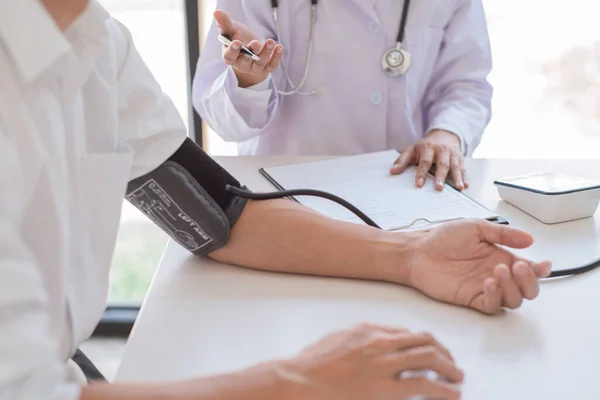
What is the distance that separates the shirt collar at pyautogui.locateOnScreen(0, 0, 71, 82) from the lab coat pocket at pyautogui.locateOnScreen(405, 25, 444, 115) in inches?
38.7

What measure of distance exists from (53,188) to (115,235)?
0.16 metres

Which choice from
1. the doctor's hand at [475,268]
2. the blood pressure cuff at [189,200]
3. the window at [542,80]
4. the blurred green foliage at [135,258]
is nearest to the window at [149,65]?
the blurred green foliage at [135,258]

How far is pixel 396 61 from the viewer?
1.41 m

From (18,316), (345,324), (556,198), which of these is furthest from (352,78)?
(18,316)

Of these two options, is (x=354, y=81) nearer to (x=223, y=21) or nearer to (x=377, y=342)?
(x=223, y=21)

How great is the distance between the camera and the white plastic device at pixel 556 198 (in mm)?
1026

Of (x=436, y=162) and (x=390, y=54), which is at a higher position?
(x=390, y=54)

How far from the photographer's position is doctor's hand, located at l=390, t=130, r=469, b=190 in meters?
1.18

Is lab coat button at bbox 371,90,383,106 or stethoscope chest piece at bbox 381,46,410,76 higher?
stethoscope chest piece at bbox 381,46,410,76

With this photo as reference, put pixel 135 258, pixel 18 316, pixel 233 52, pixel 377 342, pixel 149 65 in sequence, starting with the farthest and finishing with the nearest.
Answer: pixel 135 258 → pixel 149 65 → pixel 233 52 → pixel 377 342 → pixel 18 316

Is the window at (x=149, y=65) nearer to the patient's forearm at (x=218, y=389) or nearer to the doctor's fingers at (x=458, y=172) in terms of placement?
the doctor's fingers at (x=458, y=172)

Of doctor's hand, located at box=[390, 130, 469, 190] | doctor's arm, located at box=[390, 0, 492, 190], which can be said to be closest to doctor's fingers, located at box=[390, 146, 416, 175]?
doctor's hand, located at box=[390, 130, 469, 190]

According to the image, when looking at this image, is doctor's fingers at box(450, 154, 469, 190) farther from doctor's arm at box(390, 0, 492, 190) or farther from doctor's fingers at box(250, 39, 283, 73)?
doctor's fingers at box(250, 39, 283, 73)

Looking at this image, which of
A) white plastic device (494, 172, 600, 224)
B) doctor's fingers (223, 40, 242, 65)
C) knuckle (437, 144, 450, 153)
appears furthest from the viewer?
knuckle (437, 144, 450, 153)
